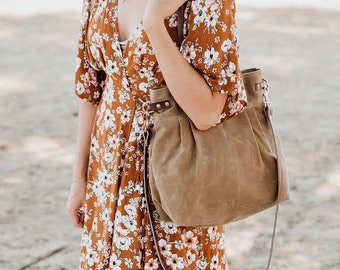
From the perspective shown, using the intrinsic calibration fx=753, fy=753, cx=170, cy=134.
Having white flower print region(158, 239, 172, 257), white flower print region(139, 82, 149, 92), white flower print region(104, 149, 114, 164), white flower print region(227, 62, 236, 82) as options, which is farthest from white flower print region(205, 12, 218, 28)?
white flower print region(158, 239, 172, 257)

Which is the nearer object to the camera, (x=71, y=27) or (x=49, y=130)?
(x=49, y=130)

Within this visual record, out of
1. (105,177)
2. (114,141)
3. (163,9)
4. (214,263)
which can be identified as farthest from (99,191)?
(163,9)

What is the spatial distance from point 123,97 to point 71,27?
694cm

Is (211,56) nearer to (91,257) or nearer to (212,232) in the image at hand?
(212,232)

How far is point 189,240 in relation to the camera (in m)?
1.99

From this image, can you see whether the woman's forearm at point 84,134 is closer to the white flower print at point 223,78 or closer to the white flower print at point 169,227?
the white flower print at point 169,227

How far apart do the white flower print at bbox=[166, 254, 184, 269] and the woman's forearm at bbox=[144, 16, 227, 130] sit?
1.25 ft

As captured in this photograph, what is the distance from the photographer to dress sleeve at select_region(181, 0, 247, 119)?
1.78 metres

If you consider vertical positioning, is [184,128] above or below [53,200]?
above

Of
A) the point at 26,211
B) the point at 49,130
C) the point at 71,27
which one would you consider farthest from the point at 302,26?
the point at 26,211

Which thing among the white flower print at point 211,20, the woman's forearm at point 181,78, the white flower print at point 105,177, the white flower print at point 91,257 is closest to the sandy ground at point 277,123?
the white flower print at point 91,257

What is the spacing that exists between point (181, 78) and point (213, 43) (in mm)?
113

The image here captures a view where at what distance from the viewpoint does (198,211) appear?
1852 millimetres

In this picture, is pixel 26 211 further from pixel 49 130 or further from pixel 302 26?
pixel 302 26
